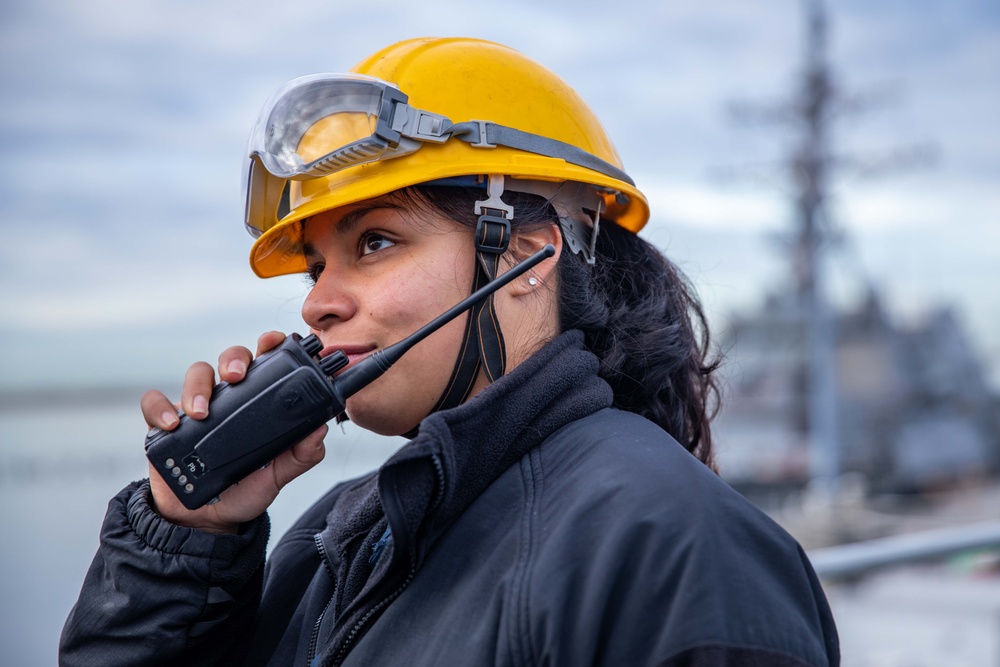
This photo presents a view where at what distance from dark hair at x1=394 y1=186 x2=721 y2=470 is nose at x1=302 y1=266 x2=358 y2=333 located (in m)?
0.18

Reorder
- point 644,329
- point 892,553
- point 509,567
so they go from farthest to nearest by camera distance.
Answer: point 892,553 < point 644,329 < point 509,567

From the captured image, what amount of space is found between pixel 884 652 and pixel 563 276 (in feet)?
8.44

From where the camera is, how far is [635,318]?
5.93 feet

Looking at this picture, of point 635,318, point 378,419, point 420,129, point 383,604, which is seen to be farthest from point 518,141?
point 383,604

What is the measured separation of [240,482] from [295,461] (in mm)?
104

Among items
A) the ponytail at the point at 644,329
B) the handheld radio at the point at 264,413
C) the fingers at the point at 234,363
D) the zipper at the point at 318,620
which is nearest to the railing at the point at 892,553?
the ponytail at the point at 644,329

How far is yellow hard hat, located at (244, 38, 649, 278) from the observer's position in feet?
5.25

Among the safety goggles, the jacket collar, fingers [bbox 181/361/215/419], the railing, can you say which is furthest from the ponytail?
the railing

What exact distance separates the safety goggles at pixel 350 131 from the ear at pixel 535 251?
14 cm

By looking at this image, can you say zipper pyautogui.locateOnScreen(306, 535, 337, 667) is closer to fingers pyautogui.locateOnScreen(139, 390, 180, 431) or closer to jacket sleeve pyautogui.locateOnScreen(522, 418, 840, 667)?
fingers pyautogui.locateOnScreen(139, 390, 180, 431)

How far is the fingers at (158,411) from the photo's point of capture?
150 cm

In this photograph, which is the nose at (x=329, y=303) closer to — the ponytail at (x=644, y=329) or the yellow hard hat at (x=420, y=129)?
the yellow hard hat at (x=420, y=129)

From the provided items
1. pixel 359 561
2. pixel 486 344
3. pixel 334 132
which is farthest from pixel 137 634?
pixel 334 132

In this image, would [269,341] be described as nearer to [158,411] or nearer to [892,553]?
[158,411]
